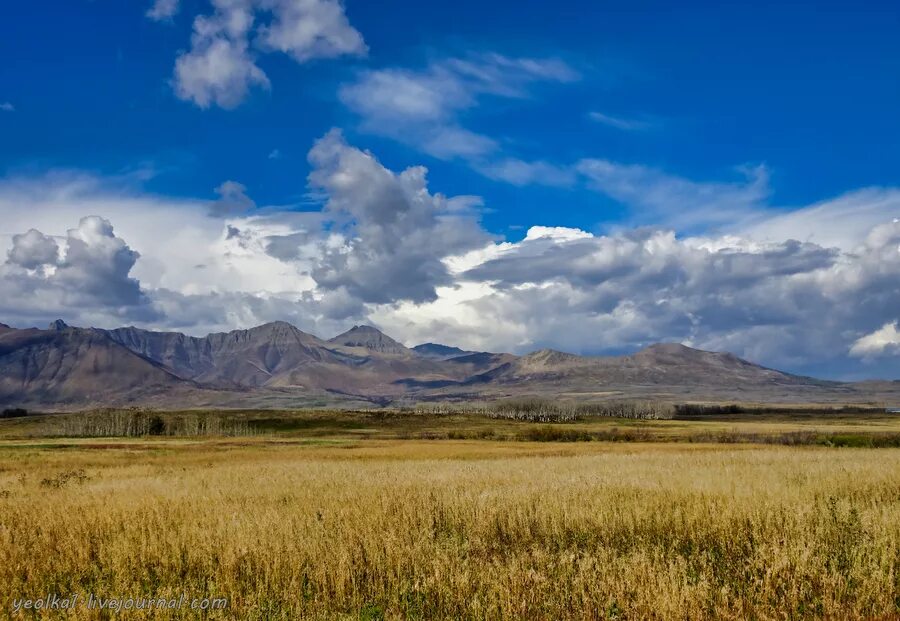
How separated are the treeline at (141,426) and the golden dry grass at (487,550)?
145 meters

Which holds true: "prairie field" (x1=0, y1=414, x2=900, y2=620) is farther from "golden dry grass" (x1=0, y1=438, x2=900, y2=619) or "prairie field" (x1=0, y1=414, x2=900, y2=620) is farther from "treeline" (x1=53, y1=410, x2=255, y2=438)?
"treeline" (x1=53, y1=410, x2=255, y2=438)

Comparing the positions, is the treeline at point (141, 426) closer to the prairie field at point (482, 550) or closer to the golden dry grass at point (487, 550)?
the golden dry grass at point (487, 550)

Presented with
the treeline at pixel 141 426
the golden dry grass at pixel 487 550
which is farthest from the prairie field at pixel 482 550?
the treeline at pixel 141 426

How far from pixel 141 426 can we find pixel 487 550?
573 feet

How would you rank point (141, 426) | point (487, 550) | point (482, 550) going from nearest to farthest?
point (482, 550) < point (487, 550) < point (141, 426)

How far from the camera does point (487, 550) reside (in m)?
13.2

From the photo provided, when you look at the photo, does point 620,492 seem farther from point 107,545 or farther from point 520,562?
point 107,545

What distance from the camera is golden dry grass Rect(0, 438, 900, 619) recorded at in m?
9.73

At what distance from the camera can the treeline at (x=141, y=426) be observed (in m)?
161

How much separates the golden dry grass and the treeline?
145m

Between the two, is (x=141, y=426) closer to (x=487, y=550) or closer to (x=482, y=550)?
(x=487, y=550)

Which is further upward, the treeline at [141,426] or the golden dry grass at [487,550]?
the golden dry grass at [487,550]

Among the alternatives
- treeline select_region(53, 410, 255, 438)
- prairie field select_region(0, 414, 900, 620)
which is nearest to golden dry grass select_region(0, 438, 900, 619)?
prairie field select_region(0, 414, 900, 620)

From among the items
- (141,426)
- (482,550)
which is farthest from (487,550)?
(141,426)
